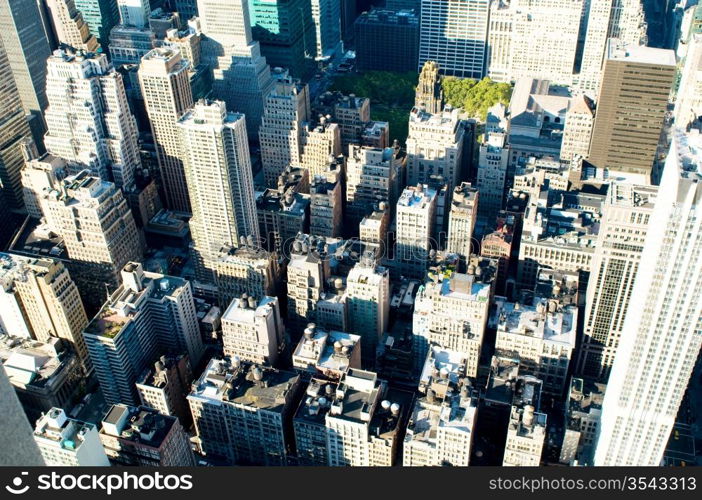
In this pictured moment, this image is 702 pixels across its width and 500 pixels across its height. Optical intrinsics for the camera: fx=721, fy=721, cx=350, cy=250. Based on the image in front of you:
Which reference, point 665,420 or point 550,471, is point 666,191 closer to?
point 665,420

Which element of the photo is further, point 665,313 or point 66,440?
point 66,440

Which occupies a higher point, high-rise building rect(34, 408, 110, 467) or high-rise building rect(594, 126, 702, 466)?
high-rise building rect(594, 126, 702, 466)

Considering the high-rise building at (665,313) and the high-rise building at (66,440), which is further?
the high-rise building at (66,440)

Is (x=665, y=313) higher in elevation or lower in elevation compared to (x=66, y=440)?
higher

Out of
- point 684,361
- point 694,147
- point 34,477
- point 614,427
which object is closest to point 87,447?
point 34,477

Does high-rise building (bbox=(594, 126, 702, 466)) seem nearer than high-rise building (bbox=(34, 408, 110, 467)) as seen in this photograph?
Yes
